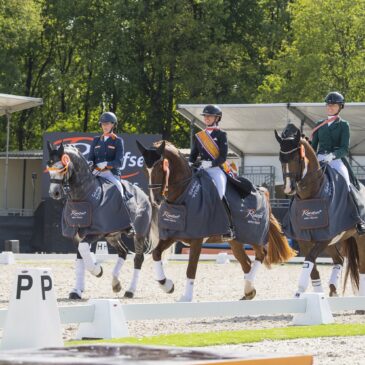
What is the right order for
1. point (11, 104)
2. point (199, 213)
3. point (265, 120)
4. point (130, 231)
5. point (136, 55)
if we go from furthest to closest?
point (136, 55) → point (11, 104) → point (265, 120) → point (130, 231) → point (199, 213)

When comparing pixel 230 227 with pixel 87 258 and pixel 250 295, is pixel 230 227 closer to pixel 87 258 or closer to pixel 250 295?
pixel 250 295

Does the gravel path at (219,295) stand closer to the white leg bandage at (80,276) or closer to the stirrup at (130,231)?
the white leg bandage at (80,276)

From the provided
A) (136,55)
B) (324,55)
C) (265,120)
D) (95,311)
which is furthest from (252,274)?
(136,55)

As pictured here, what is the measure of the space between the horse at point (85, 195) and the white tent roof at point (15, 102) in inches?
649

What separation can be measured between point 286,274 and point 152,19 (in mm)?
28590

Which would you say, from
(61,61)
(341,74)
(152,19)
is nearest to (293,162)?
(341,74)

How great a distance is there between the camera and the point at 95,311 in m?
10.7

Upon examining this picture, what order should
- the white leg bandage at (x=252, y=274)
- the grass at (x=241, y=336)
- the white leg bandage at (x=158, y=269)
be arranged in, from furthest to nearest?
the white leg bandage at (x=252, y=274) < the white leg bandage at (x=158, y=269) < the grass at (x=241, y=336)

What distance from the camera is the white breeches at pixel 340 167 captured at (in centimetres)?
1431

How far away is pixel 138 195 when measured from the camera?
17156 millimetres

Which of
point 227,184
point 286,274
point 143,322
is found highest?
point 227,184

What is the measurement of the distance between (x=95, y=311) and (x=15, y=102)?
24128mm

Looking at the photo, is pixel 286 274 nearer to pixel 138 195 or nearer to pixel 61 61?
pixel 138 195

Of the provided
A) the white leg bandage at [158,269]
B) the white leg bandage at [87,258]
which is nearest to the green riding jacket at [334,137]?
the white leg bandage at [158,269]
